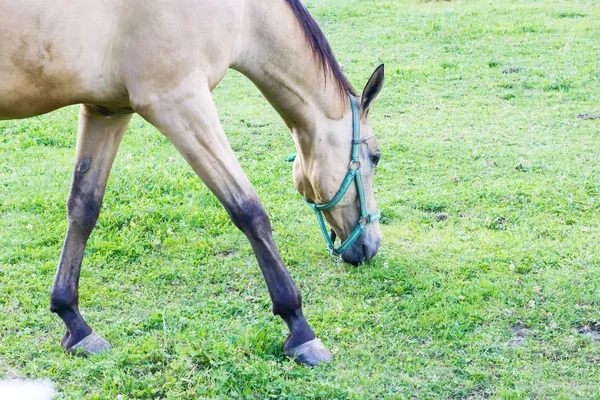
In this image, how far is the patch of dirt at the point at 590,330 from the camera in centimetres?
386

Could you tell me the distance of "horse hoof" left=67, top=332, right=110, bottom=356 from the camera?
376 centimetres

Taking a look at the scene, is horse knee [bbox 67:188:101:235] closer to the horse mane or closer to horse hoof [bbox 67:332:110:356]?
horse hoof [bbox 67:332:110:356]

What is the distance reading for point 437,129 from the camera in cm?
739

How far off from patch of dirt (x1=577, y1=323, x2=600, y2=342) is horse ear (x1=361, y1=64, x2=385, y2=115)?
1.75 meters

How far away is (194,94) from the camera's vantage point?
3.30m

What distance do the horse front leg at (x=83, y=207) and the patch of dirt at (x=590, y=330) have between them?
2.64m

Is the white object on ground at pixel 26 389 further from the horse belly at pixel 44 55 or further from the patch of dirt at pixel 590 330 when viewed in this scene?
the patch of dirt at pixel 590 330

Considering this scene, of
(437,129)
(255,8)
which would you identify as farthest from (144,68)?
(437,129)

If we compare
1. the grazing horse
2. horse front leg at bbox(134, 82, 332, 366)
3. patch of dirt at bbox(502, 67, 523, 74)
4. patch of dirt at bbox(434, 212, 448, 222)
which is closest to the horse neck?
the grazing horse

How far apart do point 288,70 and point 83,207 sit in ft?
4.64

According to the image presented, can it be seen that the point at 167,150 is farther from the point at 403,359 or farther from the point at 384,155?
the point at 403,359

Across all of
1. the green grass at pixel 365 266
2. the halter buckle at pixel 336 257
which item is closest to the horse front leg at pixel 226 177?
the green grass at pixel 365 266

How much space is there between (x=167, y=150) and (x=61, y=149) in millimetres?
1101

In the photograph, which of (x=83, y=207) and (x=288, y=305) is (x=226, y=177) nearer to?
(x=288, y=305)
